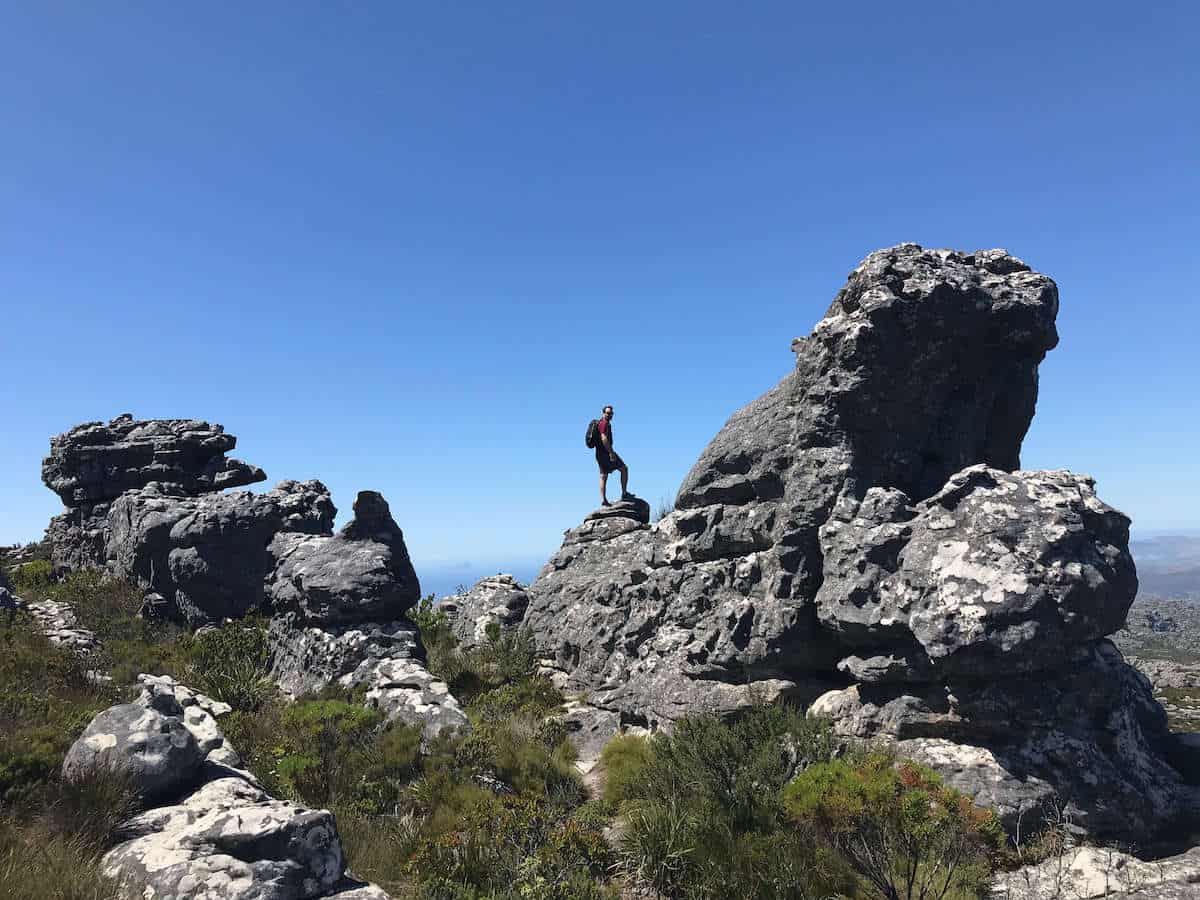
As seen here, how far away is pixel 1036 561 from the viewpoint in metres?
9.65

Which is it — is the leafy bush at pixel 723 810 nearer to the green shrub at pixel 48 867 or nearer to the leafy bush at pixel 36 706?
the green shrub at pixel 48 867

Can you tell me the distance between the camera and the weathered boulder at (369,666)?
13023 millimetres

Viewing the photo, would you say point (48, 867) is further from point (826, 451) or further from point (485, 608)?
point (485, 608)

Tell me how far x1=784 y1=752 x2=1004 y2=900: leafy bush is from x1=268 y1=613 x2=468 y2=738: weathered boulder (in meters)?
7.21

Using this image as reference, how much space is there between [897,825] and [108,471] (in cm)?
2627

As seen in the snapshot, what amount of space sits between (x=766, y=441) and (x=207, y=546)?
15.4 m

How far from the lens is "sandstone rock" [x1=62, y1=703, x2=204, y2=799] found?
25.4 feet

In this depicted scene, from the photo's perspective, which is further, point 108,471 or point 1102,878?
point 108,471

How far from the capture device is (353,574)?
16000 millimetres

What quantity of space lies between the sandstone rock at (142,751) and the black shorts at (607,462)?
51.6ft

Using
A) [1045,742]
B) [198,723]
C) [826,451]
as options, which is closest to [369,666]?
[198,723]

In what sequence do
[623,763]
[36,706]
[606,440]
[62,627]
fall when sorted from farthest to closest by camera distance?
[606,440], [62,627], [623,763], [36,706]

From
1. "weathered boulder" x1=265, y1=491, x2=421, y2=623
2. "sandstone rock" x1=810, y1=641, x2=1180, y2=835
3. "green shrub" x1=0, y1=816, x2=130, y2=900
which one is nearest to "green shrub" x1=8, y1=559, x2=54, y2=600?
"weathered boulder" x1=265, y1=491, x2=421, y2=623

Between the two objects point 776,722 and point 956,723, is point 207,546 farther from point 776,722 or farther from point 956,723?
point 956,723
